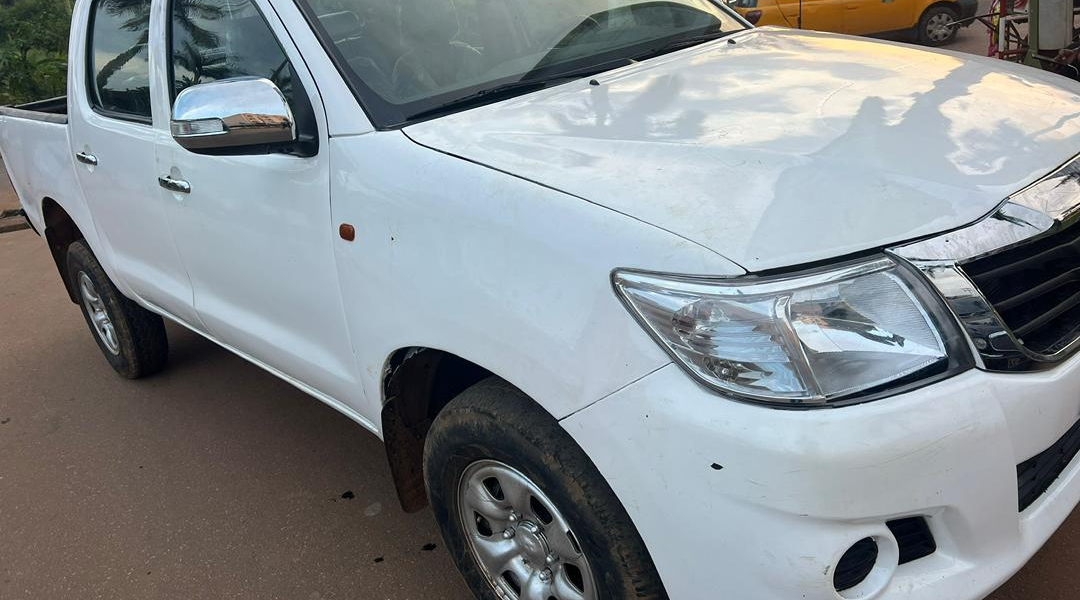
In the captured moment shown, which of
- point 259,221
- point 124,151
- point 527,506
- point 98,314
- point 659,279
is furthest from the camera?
point 98,314

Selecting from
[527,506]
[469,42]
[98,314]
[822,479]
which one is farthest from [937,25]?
[822,479]

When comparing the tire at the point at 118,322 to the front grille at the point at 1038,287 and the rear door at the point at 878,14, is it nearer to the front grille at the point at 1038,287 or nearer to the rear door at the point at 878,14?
the front grille at the point at 1038,287

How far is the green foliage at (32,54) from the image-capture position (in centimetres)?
1321

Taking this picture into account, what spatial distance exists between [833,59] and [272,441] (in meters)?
2.67

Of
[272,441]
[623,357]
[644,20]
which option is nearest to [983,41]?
[644,20]

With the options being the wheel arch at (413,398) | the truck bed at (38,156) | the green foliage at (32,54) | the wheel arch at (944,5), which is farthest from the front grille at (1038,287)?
the green foliage at (32,54)

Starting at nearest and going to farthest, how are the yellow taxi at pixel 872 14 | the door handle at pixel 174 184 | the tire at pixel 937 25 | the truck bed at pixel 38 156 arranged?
the door handle at pixel 174 184 < the truck bed at pixel 38 156 < the yellow taxi at pixel 872 14 < the tire at pixel 937 25

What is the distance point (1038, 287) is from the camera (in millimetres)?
1697

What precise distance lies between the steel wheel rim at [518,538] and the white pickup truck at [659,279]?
0.03ft

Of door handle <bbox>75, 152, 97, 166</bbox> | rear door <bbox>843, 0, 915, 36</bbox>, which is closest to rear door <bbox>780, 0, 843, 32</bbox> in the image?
rear door <bbox>843, 0, 915, 36</bbox>

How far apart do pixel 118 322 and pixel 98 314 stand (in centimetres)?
44

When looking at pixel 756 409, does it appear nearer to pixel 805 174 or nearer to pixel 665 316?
pixel 665 316

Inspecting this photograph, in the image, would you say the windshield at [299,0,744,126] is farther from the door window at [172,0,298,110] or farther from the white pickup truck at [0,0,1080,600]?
the door window at [172,0,298,110]

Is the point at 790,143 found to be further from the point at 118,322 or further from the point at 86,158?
the point at 118,322
